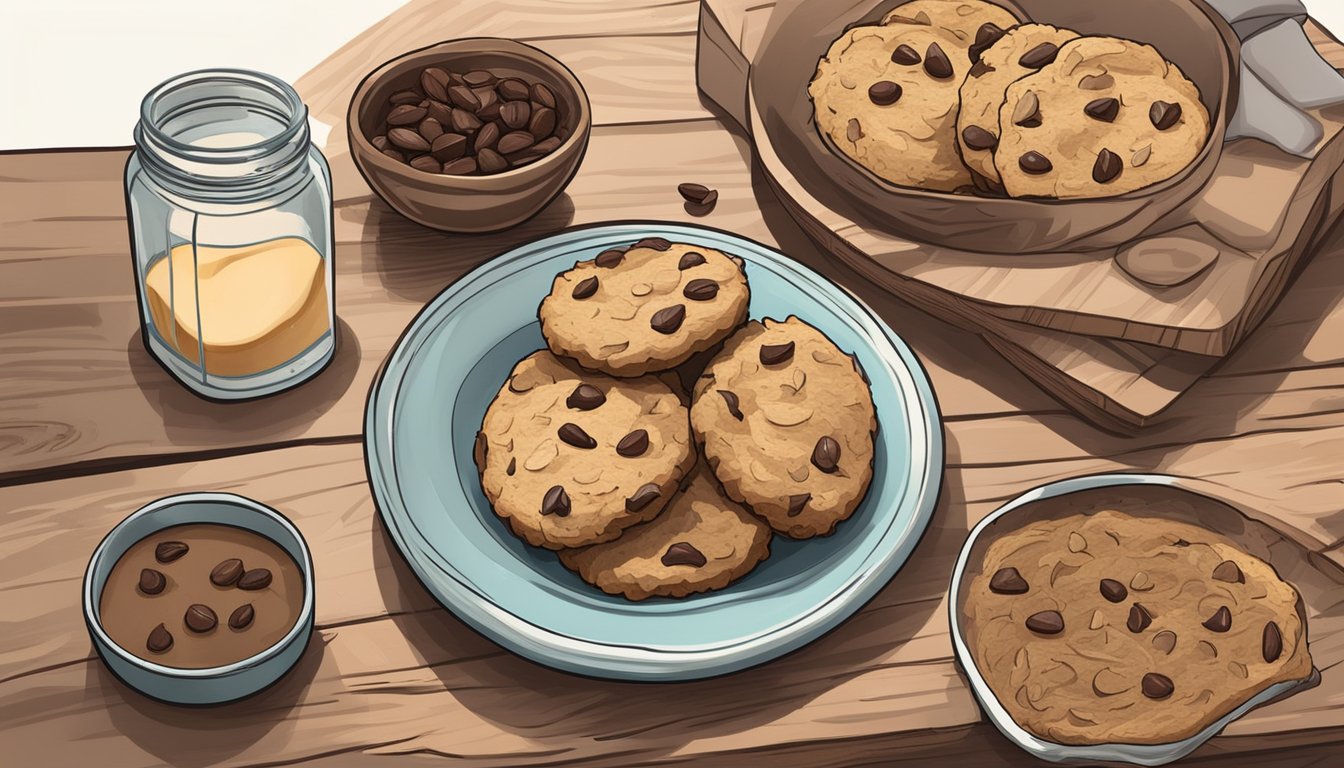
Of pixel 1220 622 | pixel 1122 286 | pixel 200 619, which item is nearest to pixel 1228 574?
pixel 1220 622

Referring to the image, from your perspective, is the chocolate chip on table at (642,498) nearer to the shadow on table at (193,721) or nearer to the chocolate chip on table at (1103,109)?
the shadow on table at (193,721)

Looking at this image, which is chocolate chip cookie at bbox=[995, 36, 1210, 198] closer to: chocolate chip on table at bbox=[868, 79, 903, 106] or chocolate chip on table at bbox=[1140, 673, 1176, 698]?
chocolate chip on table at bbox=[868, 79, 903, 106]

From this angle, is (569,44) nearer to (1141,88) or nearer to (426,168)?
(426,168)

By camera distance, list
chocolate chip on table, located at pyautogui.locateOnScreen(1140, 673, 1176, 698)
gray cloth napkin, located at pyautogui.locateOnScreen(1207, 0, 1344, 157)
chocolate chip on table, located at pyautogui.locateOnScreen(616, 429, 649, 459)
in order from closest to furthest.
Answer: chocolate chip on table, located at pyautogui.locateOnScreen(1140, 673, 1176, 698) → chocolate chip on table, located at pyautogui.locateOnScreen(616, 429, 649, 459) → gray cloth napkin, located at pyautogui.locateOnScreen(1207, 0, 1344, 157)

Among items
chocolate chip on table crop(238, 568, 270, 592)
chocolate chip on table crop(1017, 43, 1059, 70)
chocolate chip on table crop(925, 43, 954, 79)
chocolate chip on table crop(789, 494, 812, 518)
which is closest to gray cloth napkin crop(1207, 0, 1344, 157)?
chocolate chip on table crop(1017, 43, 1059, 70)

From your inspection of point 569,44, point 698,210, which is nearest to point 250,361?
point 698,210

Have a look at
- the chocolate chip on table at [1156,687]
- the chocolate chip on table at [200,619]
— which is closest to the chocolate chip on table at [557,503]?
the chocolate chip on table at [200,619]

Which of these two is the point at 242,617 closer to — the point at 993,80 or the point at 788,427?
the point at 788,427
